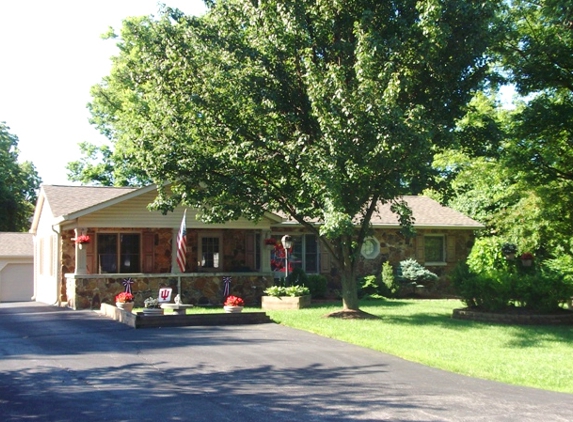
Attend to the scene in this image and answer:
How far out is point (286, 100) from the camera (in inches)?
660

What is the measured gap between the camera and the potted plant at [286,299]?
20453 mm

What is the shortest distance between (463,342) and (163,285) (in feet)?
37.4

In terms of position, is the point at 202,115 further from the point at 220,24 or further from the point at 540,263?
the point at 540,263

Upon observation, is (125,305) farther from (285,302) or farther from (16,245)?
(16,245)

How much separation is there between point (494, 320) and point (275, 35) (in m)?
8.87

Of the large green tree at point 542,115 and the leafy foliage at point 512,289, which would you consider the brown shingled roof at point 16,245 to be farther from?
the large green tree at point 542,115

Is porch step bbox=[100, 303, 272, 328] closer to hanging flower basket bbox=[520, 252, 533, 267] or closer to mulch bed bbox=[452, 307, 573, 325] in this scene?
mulch bed bbox=[452, 307, 573, 325]

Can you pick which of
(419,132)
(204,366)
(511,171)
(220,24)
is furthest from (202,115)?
(511,171)

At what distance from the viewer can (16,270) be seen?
35750 millimetres

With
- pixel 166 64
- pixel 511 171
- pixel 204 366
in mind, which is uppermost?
pixel 166 64

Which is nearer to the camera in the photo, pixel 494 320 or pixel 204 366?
pixel 204 366

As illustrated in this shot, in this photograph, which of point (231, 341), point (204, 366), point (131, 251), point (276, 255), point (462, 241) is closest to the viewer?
point (204, 366)

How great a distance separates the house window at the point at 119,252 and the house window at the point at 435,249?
466 inches


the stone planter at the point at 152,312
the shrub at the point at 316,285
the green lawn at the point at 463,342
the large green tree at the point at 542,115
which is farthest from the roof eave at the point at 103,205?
the large green tree at the point at 542,115
